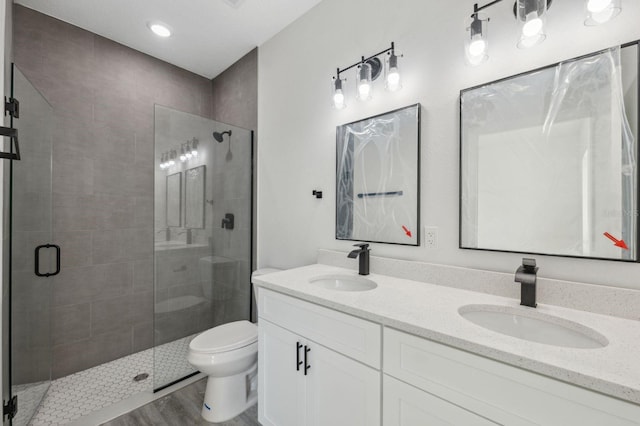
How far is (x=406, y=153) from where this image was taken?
1.54 meters

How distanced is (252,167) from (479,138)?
1.81 metres

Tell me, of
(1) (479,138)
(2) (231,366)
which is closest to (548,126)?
(1) (479,138)

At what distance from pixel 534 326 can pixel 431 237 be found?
21.6 inches

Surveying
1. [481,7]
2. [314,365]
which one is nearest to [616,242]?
[481,7]

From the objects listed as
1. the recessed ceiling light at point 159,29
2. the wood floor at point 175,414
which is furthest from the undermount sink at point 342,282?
the recessed ceiling light at point 159,29

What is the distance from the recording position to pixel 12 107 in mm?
1379

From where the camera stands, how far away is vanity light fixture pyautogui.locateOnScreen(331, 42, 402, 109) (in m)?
1.52

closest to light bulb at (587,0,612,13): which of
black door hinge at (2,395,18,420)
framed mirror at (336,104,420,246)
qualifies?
framed mirror at (336,104,420,246)

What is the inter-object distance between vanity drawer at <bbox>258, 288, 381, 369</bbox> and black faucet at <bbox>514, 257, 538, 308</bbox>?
0.56m

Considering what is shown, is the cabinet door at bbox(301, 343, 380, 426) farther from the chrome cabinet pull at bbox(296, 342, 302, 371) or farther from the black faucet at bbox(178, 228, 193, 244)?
the black faucet at bbox(178, 228, 193, 244)

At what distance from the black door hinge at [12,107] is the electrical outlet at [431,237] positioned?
2098 mm

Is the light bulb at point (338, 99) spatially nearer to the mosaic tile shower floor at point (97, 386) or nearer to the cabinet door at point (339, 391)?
the cabinet door at point (339, 391)

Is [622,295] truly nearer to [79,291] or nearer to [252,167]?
[252,167]

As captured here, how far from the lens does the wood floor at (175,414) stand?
1.65 metres
